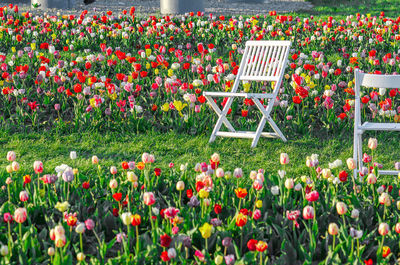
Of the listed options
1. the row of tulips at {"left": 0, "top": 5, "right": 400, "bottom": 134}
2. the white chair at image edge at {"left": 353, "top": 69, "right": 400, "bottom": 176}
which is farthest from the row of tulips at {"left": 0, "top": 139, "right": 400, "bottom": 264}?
the row of tulips at {"left": 0, "top": 5, "right": 400, "bottom": 134}

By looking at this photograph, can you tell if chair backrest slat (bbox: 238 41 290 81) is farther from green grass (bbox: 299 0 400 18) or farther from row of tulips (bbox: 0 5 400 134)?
green grass (bbox: 299 0 400 18)

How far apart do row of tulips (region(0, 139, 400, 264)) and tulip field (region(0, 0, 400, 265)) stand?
0.01m

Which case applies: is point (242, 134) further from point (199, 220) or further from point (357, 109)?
point (199, 220)

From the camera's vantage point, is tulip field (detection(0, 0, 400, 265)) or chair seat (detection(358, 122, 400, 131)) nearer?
tulip field (detection(0, 0, 400, 265))

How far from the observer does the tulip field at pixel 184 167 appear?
3348 mm

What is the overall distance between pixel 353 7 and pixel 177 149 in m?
13.9

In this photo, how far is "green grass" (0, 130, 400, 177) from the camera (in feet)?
17.6

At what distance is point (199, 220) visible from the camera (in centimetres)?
361

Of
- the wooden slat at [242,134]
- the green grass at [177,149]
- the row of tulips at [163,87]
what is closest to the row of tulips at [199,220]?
the green grass at [177,149]

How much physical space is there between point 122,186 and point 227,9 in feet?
44.3

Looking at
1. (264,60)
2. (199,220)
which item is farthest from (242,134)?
(199,220)

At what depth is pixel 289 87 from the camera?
748 cm

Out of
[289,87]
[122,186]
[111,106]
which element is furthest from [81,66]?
[122,186]

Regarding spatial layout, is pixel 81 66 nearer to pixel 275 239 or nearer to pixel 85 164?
pixel 85 164
